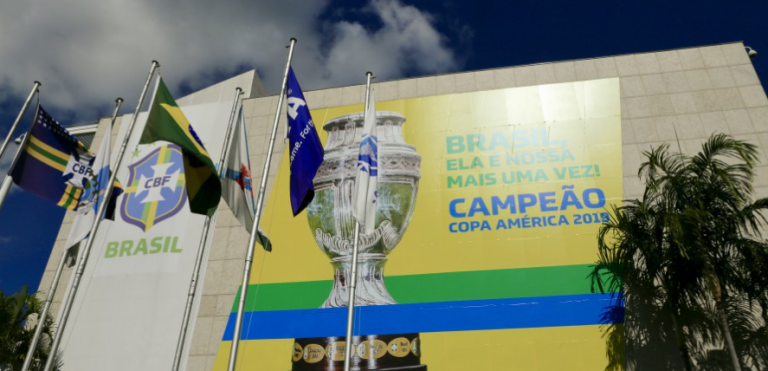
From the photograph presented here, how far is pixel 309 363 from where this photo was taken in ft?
56.3

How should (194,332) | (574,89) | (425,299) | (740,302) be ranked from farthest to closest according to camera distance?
(574,89) → (194,332) → (425,299) → (740,302)

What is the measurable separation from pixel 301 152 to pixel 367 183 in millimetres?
1663

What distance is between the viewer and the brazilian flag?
39.3ft

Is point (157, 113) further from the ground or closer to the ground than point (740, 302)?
further from the ground

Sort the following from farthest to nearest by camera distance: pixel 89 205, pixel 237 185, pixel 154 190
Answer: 1. pixel 154 190
2. pixel 89 205
3. pixel 237 185

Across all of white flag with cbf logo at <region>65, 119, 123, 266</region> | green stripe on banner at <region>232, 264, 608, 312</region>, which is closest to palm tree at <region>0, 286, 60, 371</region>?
white flag with cbf logo at <region>65, 119, 123, 266</region>

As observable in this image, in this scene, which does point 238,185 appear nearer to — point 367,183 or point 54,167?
point 367,183

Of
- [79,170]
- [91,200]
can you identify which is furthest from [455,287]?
[79,170]

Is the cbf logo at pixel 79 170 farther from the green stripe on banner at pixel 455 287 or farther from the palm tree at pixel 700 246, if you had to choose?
the palm tree at pixel 700 246

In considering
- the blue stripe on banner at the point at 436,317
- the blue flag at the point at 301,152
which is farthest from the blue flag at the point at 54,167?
the blue stripe on banner at the point at 436,317

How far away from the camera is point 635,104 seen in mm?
20062

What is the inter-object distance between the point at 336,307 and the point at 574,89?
466 inches

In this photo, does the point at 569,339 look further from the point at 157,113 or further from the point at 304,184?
the point at 157,113

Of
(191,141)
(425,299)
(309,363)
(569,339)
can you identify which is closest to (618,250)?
(569,339)
